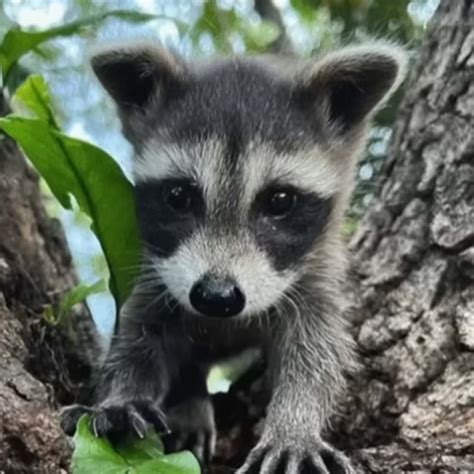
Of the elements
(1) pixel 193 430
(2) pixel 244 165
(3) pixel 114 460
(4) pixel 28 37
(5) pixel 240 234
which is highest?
(4) pixel 28 37

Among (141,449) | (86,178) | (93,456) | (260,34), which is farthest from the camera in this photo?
(260,34)

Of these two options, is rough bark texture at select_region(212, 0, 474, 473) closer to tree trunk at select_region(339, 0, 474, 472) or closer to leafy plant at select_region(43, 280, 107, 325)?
tree trunk at select_region(339, 0, 474, 472)

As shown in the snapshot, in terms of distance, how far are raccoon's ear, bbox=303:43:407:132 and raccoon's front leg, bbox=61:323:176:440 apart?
0.78m

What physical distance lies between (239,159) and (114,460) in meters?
0.83

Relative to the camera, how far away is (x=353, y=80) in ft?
8.92

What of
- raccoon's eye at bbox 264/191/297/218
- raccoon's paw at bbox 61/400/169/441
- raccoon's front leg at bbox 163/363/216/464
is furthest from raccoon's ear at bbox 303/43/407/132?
raccoon's paw at bbox 61/400/169/441

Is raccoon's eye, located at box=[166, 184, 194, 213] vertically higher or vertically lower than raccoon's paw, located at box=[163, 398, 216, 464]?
higher

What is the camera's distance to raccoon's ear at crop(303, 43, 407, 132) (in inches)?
104

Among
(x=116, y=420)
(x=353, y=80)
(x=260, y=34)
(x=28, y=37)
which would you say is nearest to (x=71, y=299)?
(x=116, y=420)

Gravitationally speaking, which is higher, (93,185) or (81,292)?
(93,185)

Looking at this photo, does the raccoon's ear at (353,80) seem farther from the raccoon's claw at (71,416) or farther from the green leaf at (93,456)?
the green leaf at (93,456)

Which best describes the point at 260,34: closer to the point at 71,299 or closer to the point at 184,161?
the point at 184,161

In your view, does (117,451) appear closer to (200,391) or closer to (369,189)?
(200,391)

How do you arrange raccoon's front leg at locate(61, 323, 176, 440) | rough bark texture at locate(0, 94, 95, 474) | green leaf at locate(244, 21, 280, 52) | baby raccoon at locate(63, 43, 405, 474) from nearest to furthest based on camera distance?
rough bark texture at locate(0, 94, 95, 474) → raccoon's front leg at locate(61, 323, 176, 440) → baby raccoon at locate(63, 43, 405, 474) → green leaf at locate(244, 21, 280, 52)
